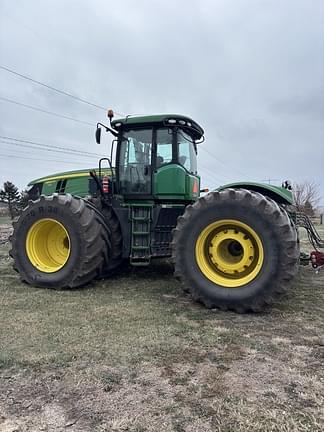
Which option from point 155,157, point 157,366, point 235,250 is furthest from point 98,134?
point 157,366

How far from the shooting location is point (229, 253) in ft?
15.6

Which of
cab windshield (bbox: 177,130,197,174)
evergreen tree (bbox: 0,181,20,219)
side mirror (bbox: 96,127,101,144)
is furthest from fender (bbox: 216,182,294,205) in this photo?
evergreen tree (bbox: 0,181,20,219)

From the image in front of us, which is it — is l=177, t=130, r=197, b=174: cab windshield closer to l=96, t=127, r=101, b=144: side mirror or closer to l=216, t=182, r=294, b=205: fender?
l=216, t=182, r=294, b=205: fender

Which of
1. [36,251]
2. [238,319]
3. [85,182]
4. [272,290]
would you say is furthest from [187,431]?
[85,182]

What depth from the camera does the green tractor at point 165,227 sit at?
4.33 meters

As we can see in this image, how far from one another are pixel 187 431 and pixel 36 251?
170 inches

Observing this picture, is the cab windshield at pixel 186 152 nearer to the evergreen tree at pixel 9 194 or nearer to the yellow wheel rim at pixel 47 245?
the yellow wheel rim at pixel 47 245

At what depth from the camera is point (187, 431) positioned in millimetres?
2162

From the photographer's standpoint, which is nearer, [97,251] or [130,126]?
[97,251]

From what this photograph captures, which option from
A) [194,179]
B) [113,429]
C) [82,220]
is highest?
[194,179]

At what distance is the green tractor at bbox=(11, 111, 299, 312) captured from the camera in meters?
4.33

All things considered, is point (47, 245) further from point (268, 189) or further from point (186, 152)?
point (268, 189)

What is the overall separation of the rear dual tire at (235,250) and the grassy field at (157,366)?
0.25m

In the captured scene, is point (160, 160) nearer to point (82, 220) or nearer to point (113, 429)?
point (82, 220)
